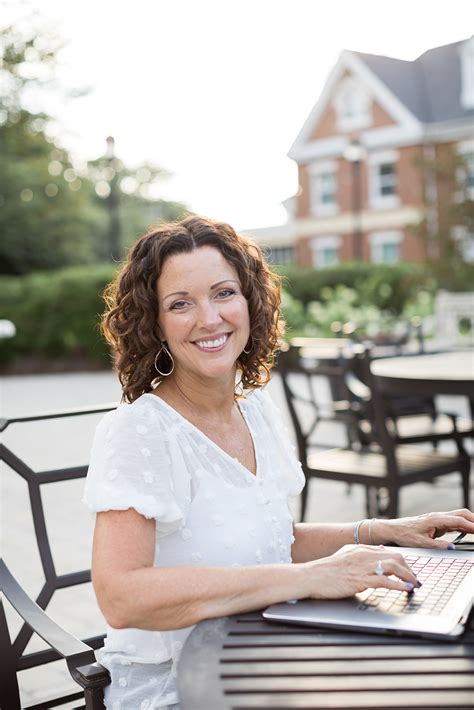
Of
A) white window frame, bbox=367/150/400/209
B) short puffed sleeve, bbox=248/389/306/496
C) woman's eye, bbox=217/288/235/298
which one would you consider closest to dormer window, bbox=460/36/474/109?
white window frame, bbox=367/150/400/209

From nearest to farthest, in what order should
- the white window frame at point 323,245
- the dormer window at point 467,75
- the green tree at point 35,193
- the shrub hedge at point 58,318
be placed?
the shrub hedge at point 58,318, the green tree at point 35,193, the dormer window at point 467,75, the white window frame at point 323,245

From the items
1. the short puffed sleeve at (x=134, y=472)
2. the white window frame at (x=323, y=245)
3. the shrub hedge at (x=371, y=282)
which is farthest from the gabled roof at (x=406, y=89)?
the short puffed sleeve at (x=134, y=472)

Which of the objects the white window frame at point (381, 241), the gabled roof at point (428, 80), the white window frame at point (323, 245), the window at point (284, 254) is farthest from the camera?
the window at point (284, 254)

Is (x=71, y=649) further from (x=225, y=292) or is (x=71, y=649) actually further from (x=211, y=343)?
(x=225, y=292)

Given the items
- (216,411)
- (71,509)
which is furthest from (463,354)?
(216,411)

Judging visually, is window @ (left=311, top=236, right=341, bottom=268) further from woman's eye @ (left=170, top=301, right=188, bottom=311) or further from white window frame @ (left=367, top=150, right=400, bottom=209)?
woman's eye @ (left=170, top=301, right=188, bottom=311)

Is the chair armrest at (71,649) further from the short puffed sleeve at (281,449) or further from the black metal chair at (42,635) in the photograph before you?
the short puffed sleeve at (281,449)

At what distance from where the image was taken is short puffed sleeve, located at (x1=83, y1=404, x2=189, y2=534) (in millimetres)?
1576

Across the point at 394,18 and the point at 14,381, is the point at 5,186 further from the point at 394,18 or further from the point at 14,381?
the point at 394,18

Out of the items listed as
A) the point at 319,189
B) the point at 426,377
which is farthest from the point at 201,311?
the point at 319,189

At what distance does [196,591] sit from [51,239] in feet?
107

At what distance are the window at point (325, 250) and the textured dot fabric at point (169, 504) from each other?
31.3 metres

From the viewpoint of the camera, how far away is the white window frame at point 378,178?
3123 centimetres

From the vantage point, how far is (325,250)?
33.5 m
